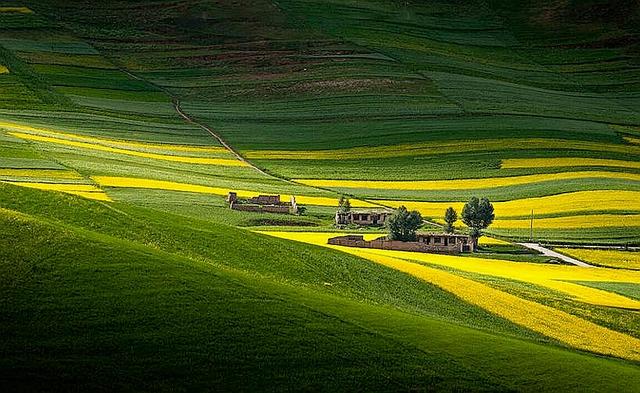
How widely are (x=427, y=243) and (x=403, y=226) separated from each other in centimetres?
147

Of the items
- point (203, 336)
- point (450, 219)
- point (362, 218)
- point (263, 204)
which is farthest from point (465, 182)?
point (203, 336)

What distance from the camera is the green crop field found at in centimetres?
2803

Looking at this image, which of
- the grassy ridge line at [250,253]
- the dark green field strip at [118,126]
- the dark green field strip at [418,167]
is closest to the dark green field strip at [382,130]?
the dark green field strip at [118,126]

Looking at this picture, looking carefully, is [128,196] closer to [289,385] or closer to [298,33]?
→ [289,385]

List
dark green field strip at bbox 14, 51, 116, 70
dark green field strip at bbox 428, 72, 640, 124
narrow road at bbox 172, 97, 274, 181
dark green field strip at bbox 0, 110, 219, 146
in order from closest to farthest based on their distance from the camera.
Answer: narrow road at bbox 172, 97, 274, 181 < dark green field strip at bbox 0, 110, 219, 146 < dark green field strip at bbox 428, 72, 640, 124 < dark green field strip at bbox 14, 51, 116, 70

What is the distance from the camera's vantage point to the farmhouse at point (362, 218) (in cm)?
6494

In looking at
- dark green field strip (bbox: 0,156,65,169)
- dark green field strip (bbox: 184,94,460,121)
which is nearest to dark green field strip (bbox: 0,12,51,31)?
dark green field strip (bbox: 184,94,460,121)

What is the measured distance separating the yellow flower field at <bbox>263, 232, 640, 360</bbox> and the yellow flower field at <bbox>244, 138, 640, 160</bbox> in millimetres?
40598

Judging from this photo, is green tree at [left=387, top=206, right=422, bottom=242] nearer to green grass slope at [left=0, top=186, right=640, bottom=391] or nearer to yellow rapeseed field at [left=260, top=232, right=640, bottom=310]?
yellow rapeseed field at [left=260, top=232, right=640, bottom=310]

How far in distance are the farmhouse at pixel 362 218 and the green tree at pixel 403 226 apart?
452 centimetres

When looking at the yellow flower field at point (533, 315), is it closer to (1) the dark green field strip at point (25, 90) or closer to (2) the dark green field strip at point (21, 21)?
(1) the dark green field strip at point (25, 90)

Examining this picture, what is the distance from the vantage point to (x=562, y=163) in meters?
83.3

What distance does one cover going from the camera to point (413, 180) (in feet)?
265

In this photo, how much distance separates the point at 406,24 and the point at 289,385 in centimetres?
11011
